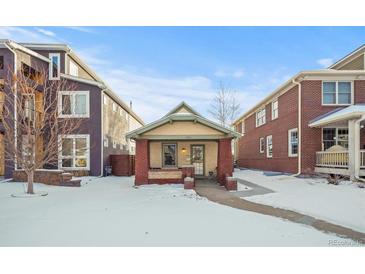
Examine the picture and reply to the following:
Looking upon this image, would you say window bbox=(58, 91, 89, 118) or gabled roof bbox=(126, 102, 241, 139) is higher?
window bbox=(58, 91, 89, 118)

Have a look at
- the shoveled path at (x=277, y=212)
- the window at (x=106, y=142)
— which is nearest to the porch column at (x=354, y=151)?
the shoveled path at (x=277, y=212)

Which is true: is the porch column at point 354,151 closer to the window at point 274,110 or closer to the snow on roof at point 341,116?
the snow on roof at point 341,116

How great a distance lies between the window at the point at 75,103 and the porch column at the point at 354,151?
46.7ft

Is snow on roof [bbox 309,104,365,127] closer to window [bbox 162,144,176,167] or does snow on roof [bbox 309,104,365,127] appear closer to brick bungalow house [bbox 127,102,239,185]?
brick bungalow house [bbox 127,102,239,185]

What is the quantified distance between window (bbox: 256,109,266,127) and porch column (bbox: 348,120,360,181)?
9162 mm

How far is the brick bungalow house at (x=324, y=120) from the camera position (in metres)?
11.9

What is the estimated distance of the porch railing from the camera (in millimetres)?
12189

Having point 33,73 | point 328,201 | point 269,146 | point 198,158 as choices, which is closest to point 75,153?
point 33,73

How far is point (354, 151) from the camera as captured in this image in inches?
455

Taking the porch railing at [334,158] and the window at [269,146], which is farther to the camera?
the window at [269,146]

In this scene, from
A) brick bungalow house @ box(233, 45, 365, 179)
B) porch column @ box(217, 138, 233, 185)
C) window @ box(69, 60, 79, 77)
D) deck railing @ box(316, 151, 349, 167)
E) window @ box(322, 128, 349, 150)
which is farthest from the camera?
window @ box(69, 60, 79, 77)

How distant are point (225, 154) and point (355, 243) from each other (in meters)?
8.01

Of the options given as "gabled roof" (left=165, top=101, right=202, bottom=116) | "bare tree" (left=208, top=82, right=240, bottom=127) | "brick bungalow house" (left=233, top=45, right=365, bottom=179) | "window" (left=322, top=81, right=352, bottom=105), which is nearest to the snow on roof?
"brick bungalow house" (left=233, top=45, right=365, bottom=179)

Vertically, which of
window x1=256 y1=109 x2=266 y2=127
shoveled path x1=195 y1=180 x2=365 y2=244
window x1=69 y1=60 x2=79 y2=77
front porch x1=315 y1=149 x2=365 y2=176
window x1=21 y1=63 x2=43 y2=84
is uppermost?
window x1=69 y1=60 x2=79 y2=77
